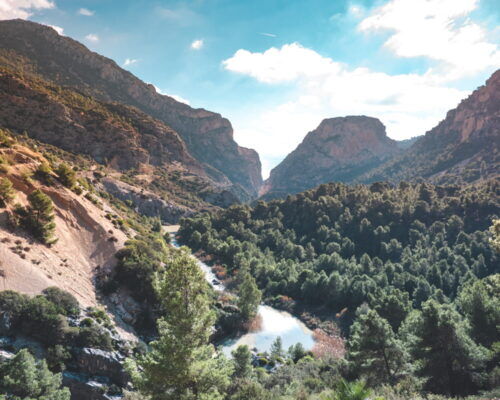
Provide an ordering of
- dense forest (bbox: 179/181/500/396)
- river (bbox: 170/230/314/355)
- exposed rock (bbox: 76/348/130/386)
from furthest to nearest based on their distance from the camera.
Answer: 1. river (bbox: 170/230/314/355)
2. exposed rock (bbox: 76/348/130/386)
3. dense forest (bbox: 179/181/500/396)

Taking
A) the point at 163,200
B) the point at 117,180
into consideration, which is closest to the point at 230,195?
the point at 163,200

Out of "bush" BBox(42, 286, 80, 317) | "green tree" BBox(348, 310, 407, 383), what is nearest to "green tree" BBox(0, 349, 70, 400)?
"bush" BBox(42, 286, 80, 317)

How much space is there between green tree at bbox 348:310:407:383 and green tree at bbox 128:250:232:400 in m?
15.5

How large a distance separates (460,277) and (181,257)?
212ft

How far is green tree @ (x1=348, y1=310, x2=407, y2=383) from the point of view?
26.0m

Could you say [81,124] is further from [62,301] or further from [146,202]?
[62,301]

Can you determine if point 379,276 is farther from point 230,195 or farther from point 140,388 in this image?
point 230,195

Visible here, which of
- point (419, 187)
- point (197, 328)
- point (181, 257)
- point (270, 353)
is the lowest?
point (270, 353)

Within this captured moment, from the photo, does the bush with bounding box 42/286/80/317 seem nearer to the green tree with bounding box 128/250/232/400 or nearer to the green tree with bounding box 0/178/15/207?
the green tree with bounding box 0/178/15/207

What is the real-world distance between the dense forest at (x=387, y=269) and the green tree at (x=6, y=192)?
125ft

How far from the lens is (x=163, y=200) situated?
111 m

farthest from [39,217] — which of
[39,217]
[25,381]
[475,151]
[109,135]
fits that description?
[475,151]

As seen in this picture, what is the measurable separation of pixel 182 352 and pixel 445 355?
66.6ft

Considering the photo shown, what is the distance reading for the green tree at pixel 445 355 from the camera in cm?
2232
